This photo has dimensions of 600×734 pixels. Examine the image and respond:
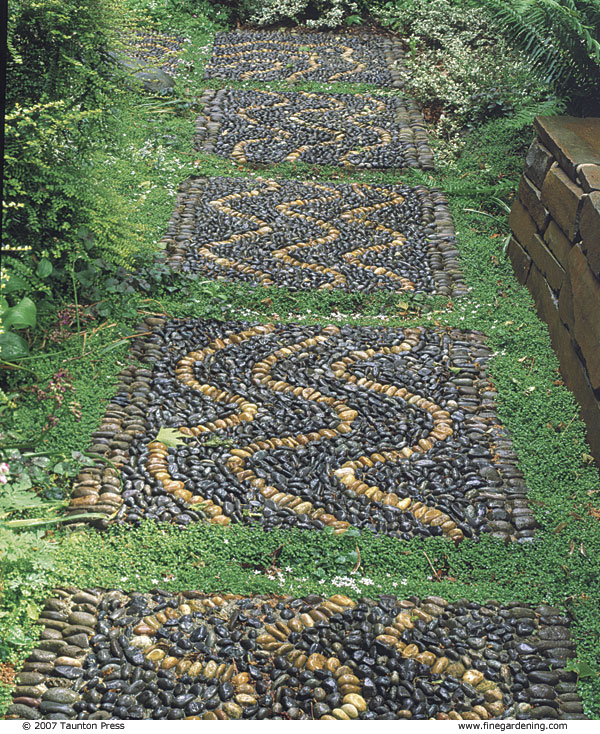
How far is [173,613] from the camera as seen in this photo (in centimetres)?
249

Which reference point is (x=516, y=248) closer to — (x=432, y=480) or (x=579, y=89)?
(x=579, y=89)

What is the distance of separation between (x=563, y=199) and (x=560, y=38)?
1.35m

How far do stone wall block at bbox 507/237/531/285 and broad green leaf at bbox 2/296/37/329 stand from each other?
9.77 ft

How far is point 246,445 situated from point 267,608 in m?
0.90

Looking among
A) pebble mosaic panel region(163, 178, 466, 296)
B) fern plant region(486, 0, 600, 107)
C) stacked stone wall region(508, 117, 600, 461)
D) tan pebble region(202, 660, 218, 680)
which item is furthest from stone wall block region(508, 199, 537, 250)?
tan pebble region(202, 660, 218, 680)

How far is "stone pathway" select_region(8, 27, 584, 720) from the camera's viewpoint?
226cm

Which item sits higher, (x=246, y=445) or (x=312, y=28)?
(x=312, y=28)

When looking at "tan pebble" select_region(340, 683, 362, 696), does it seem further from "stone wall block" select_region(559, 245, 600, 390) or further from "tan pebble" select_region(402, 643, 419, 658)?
"stone wall block" select_region(559, 245, 600, 390)

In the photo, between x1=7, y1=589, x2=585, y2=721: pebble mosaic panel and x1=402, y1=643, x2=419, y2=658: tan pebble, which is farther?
x1=402, y1=643, x2=419, y2=658: tan pebble

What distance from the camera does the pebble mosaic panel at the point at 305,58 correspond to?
7496mm

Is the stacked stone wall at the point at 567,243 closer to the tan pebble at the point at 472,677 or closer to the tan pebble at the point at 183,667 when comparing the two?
the tan pebble at the point at 472,677

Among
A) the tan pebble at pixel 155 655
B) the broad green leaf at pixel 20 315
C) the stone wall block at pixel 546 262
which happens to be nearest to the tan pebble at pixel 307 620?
the tan pebble at pixel 155 655

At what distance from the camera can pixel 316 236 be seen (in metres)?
4.93

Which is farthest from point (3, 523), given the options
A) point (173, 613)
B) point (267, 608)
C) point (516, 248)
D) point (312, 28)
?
point (312, 28)
